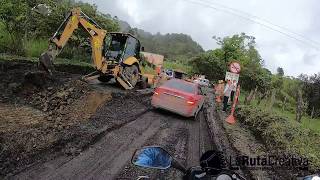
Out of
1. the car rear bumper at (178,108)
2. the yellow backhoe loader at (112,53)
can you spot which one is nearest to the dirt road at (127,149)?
the car rear bumper at (178,108)

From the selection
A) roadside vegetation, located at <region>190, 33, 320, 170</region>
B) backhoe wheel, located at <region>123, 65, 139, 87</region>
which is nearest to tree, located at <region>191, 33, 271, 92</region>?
roadside vegetation, located at <region>190, 33, 320, 170</region>

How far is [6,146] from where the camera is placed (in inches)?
344

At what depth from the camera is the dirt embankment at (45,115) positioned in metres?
8.87

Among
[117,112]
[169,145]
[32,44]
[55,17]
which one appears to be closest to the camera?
[169,145]

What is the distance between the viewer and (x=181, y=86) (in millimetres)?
18562

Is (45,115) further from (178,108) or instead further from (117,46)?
(117,46)

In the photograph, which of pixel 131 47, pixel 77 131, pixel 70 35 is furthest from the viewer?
pixel 131 47

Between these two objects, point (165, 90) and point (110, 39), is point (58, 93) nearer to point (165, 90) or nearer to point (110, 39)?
Result: point (165, 90)

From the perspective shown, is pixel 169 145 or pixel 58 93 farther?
pixel 58 93

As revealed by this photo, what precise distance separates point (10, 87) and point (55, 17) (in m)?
16.7

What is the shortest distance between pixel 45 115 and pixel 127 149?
4.05m

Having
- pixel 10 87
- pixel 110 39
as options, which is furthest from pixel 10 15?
pixel 10 87

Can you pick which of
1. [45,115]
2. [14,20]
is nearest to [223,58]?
[14,20]

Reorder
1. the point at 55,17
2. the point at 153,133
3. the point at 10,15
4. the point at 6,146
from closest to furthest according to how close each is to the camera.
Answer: the point at 6,146
the point at 153,133
the point at 10,15
the point at 55,17
